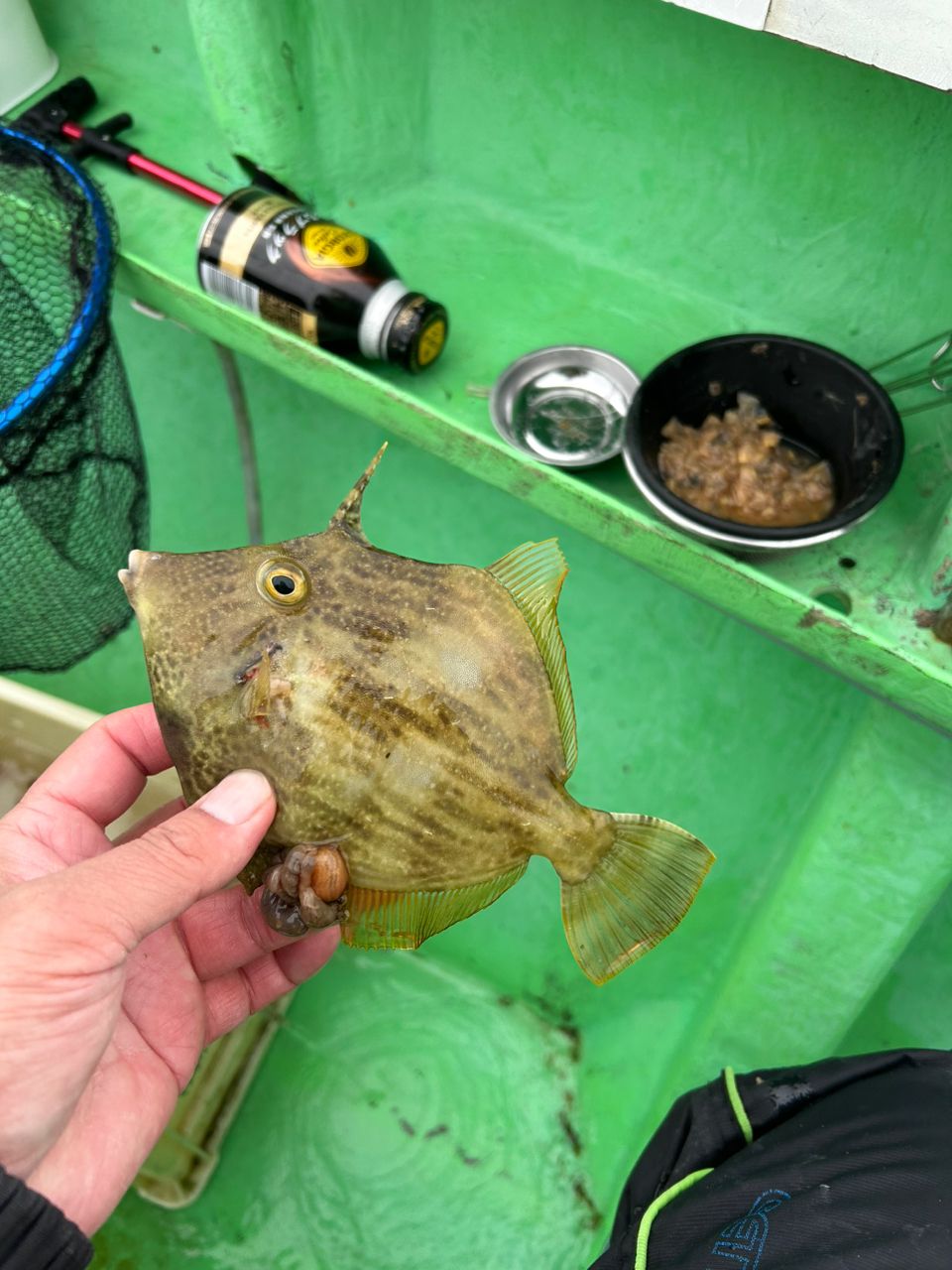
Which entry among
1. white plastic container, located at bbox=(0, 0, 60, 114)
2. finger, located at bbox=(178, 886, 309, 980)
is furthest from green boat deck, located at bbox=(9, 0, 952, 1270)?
finger, located at bbox=(178, 886, 309, 980)

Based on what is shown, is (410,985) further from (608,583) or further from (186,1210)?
(608,583)

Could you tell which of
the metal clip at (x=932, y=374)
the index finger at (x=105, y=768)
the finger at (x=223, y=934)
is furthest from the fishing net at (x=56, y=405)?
the metal clip at (x=932, y=374)

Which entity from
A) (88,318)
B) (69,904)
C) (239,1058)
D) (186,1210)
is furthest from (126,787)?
(186,1210)

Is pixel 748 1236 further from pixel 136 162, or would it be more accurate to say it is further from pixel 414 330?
pixel 136 162

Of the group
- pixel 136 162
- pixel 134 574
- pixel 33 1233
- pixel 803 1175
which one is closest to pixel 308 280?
pixel 136 162

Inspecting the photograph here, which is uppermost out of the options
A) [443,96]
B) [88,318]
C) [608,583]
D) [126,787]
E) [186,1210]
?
[443,96]

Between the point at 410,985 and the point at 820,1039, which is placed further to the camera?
the point at 410,985

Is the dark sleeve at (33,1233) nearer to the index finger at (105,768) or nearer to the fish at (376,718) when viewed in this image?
the fish at (376,718)

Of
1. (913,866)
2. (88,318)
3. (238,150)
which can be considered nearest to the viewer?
(88,318)
